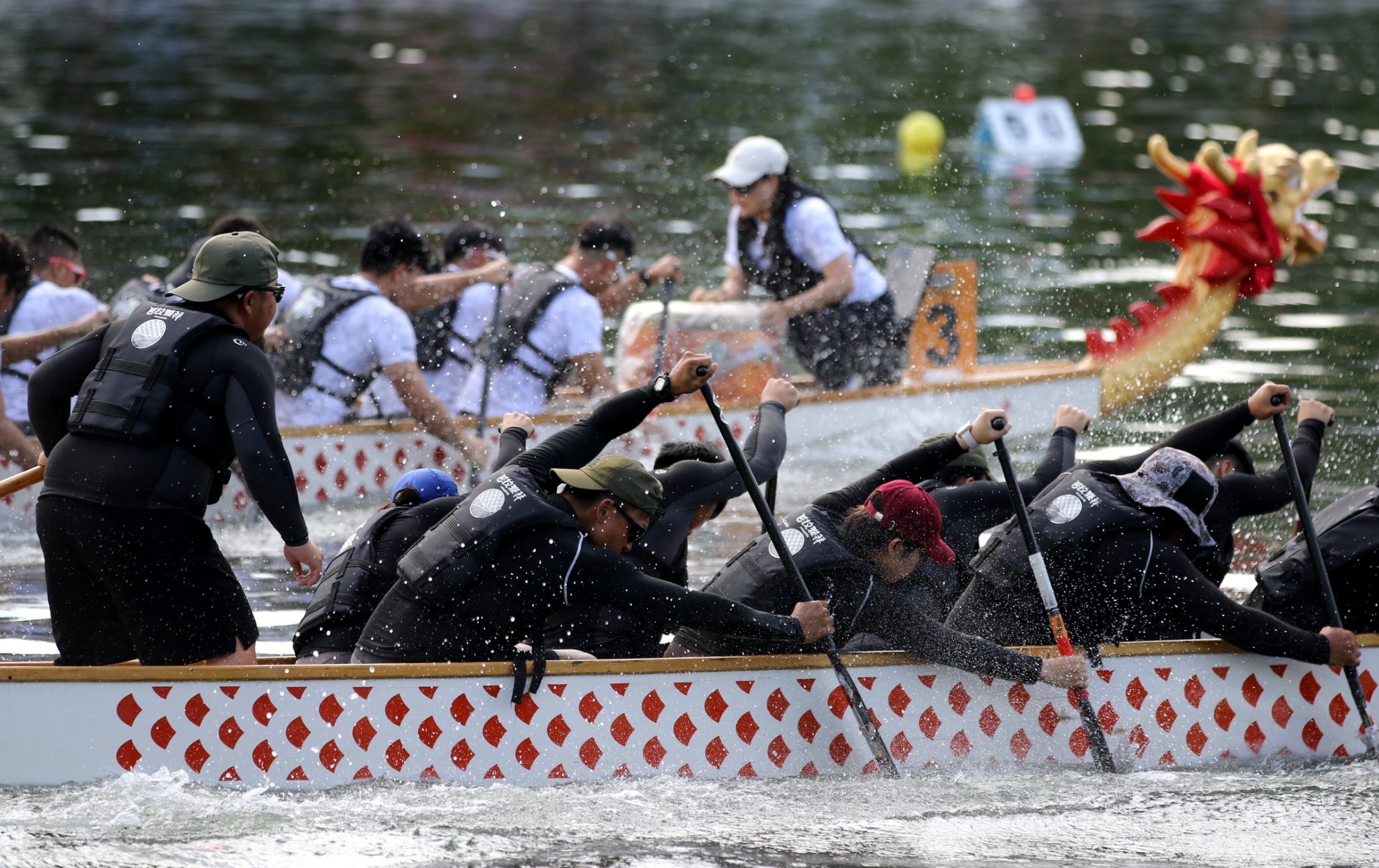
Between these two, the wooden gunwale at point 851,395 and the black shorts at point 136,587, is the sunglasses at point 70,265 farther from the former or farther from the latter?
the black shorts at point 136,587

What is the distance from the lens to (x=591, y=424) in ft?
22.3

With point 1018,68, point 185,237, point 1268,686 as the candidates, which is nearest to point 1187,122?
point 1018,68

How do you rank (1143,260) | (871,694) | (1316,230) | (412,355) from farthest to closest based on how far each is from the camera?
(1143,260) → (1316,230) → (412,355) → (871,694)

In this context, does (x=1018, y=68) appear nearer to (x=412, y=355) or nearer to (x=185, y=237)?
(x=185, y=237)

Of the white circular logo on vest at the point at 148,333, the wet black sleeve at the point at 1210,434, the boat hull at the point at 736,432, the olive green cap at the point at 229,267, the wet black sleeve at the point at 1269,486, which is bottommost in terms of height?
the boat hull at the point at 736,432

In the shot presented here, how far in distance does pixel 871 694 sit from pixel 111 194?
55.1ft

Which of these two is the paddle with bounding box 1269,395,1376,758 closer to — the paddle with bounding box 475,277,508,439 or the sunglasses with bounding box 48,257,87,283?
the paddle with bounding box 475,277,508,439

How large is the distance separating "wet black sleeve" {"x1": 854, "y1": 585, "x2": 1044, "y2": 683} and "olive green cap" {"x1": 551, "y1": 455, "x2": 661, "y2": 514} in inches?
37.2

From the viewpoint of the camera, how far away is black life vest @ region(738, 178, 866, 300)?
11578 mm

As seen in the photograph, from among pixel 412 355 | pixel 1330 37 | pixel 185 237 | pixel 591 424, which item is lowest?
pixel 1330 37

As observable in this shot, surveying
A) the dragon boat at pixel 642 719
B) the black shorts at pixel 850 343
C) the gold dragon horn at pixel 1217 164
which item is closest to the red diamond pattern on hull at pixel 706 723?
the dragon boat at pixel 642 719

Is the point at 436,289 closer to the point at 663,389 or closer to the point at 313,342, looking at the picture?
the point at 313,342

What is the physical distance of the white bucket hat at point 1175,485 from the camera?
659 cm

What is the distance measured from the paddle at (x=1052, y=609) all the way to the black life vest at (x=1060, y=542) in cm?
6
